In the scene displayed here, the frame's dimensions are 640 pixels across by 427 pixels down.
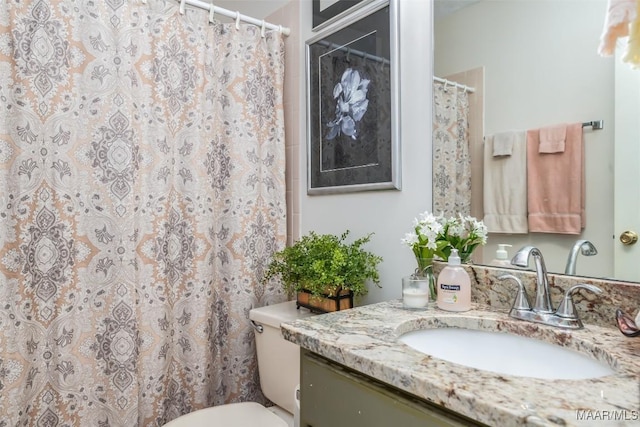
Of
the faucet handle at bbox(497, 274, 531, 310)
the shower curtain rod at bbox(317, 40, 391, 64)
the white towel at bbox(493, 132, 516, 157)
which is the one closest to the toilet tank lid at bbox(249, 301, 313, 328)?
the faucet handle at bbox(497, 274, 531, 310)

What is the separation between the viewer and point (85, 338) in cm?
129

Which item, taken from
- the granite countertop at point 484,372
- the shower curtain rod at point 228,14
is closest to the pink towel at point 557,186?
the granite countertop at point 484,372

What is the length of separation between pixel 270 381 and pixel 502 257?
0.94 metres

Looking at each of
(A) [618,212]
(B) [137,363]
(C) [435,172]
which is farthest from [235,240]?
(A) [618,212]

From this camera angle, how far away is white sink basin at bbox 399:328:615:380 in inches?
30.4

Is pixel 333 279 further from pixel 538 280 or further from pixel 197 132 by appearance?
pixel 197 132

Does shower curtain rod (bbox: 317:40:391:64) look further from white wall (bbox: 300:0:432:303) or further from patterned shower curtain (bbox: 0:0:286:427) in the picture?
patterned shower curtain (bbox: 0:0:286:427)

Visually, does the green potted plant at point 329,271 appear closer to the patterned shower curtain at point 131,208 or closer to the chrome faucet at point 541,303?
the patterned shower curtain at point 131,208

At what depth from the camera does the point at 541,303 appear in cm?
91

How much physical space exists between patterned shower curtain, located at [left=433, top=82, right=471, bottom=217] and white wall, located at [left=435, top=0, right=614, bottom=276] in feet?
0.24

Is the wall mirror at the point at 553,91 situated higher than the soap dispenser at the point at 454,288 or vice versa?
the wall mirror at the point at 553,91

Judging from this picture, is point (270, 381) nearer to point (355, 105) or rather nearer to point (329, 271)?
point (329, 271)

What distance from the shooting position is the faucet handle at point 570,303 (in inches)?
33.9

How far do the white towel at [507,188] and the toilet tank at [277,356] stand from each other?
728 mm
